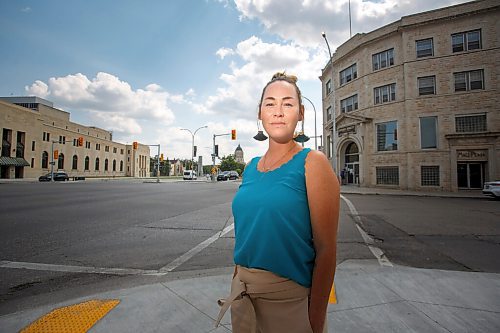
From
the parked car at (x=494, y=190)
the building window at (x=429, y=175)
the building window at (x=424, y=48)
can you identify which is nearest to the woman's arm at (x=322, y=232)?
the parked car at (x=494, y=190)

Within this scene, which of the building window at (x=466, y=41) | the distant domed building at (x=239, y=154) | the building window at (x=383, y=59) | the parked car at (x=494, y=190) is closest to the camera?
the parked car at (x=494, y=190)

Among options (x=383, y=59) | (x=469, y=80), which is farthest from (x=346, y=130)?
(x=469, y=80)

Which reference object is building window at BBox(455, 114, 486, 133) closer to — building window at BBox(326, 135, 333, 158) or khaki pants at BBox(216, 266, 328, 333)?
building window at BBox(326, 135, 333, 158)

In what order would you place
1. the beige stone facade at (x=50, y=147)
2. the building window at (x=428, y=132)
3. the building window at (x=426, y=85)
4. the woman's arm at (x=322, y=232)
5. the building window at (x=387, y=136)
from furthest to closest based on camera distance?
the beige stone facade at (x=50, y=147)
the building window at (x=387, y=136)
the building window at (x=426, y=85)
the building window at (x=428, y=132)
the woman's arm at (x=322, y=232)

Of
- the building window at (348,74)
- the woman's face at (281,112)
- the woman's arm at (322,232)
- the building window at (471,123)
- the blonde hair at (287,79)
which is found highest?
the building window at (348,74)

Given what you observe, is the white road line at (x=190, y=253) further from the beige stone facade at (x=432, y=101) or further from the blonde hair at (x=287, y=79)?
the beige stone facade at (x=432, y=101)

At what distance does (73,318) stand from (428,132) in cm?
2730

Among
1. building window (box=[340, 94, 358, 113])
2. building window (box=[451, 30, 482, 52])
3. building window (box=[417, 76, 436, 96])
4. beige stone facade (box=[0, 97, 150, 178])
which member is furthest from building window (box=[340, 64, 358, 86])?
beige stone facade (box=[0, 97, 150, 178])

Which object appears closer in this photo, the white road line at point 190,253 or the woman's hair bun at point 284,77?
the woman's hair bun at point 284,77

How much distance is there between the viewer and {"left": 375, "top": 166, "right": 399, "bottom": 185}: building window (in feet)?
79.5

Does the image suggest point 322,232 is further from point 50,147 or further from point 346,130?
point 50,147

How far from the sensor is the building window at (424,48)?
23438 millimetres

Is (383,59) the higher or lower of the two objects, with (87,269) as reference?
higher

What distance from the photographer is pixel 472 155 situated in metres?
21.3
